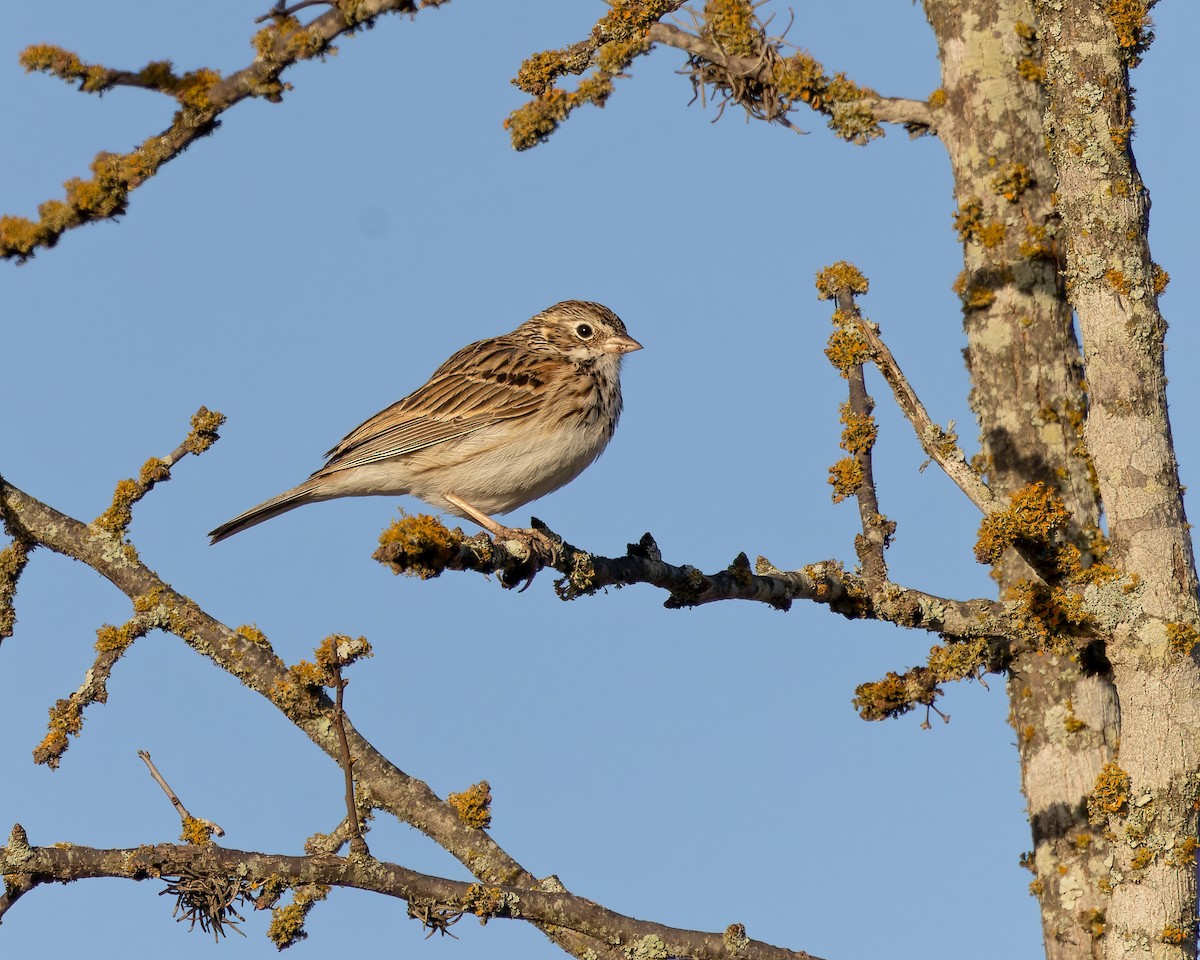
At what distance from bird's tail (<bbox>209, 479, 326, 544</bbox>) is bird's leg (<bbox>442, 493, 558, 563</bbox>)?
90 centimetres

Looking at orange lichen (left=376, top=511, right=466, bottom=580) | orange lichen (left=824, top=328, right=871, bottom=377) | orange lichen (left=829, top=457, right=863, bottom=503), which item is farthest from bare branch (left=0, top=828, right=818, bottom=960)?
orange lichen (left=824, top=328, right=871, bottom=377)

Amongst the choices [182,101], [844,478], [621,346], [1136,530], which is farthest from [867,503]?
[182,101]

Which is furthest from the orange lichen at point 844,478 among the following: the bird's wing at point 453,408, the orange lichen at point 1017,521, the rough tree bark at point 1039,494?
the bird's wing at point 453,408

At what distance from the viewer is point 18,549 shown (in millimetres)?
6621

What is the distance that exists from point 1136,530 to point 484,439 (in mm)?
3892

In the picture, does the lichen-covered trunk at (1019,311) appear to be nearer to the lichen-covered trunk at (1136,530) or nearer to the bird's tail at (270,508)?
the lichen-covered trunk at (1136,530)

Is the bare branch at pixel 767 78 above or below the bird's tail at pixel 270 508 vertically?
above

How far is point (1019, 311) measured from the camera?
7.67 m

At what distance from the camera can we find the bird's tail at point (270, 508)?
28.5ft

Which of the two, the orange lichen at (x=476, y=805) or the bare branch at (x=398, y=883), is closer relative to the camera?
the bare branch at (x=398, y=883)

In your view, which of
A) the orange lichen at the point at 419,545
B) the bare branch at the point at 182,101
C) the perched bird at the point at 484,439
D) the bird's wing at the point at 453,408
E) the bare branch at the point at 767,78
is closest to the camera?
the orange lichen at the point at 419,545

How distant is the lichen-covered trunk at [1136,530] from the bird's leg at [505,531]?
2567mm

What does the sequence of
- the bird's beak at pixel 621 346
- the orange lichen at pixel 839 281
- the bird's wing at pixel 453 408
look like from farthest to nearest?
the bird's beak at pixel 621 346 → the bird's wing at pixel 453 408 → the orange lichen at pixel 839 281

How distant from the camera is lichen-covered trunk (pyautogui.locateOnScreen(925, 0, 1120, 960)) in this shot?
732 centimetres
